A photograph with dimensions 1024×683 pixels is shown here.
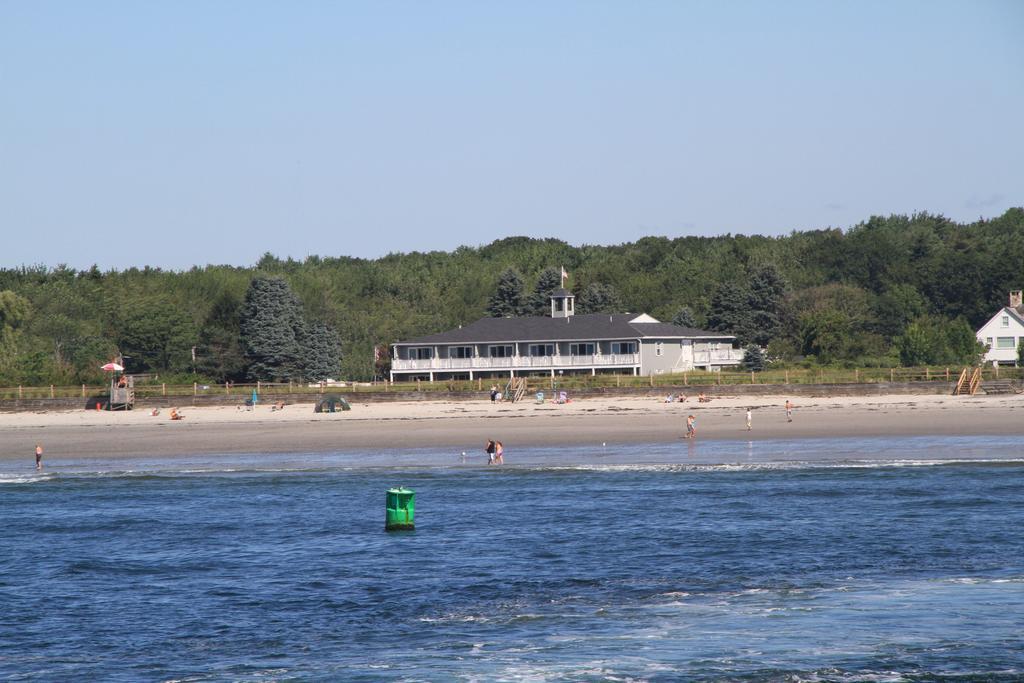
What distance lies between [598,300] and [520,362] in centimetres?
2088

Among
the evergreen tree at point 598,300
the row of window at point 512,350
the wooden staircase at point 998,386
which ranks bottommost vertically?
the wooden staircase at point 998,386

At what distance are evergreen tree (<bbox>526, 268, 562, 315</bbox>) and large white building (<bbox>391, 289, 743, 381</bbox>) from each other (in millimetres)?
16753

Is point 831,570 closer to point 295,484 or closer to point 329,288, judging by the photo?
point 295,484

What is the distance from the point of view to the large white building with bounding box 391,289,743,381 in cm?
7369

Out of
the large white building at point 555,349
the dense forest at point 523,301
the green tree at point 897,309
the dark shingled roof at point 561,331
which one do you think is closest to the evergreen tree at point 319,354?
the dense forest at point 523,301

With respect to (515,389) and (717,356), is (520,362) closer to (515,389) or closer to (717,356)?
(515,389)

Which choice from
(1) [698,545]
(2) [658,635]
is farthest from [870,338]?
(2) [658,635]

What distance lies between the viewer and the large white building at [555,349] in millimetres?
73688

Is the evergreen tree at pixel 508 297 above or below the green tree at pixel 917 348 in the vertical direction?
above

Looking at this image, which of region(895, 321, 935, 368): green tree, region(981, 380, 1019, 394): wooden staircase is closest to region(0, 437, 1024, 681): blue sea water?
region(981, 380, 1019, 394): wooden staircase

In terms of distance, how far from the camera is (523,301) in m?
96.7

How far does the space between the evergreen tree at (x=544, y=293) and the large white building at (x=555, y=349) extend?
16753 millimetres

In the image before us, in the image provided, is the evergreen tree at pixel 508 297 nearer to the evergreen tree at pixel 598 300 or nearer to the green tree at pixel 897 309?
the evergreen tree at pixel 598 300

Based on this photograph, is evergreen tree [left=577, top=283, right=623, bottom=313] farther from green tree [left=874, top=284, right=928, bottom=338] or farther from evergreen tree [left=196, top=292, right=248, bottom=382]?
evergreen tree [left=196, top=292, right=248, bottom=382]
